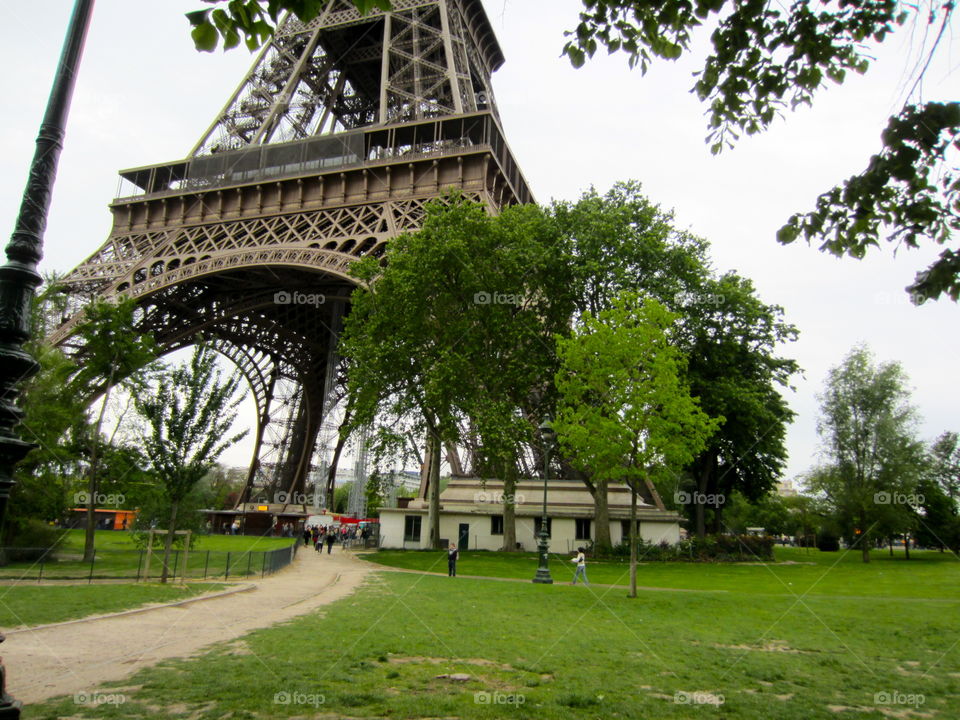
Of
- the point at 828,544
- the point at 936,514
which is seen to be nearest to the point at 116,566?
Result: the point at 936,514

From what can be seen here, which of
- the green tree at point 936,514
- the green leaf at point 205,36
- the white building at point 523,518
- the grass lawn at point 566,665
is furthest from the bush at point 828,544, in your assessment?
the green leaf at point 205,36

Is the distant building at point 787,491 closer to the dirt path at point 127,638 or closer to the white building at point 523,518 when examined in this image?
the white building at point 523,518

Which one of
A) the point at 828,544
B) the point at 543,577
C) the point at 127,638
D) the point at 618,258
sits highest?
the point at 618,258

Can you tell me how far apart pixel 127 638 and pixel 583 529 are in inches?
1139

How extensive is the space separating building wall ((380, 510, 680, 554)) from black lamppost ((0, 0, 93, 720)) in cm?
3182

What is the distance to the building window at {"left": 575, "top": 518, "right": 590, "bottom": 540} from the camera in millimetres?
35531

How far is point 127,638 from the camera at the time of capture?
9602 mm

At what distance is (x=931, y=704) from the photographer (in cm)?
680

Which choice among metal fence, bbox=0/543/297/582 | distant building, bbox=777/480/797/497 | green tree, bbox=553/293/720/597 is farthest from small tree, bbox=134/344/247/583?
distant building, bbox=777/480/797/497

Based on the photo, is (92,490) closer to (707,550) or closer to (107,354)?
(107,354)

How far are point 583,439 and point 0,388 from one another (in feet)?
52.6

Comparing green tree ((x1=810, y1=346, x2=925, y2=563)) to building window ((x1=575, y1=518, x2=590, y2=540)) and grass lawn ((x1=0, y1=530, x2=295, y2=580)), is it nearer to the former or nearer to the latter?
building window ((x1=575, y1=518, x2=590, y2=540))

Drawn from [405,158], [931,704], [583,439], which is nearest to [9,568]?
[583,439]

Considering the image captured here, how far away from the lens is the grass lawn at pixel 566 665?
20.1ft
